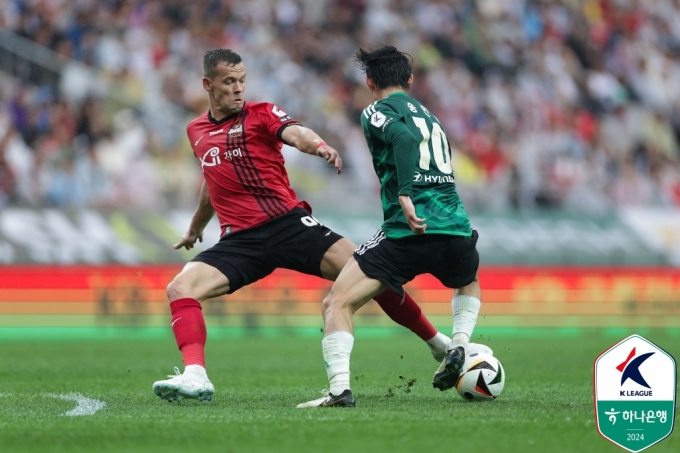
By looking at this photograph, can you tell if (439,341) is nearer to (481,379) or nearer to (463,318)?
(463,318)

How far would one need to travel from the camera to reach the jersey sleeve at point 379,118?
666cm

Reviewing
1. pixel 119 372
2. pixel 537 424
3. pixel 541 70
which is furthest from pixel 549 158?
pixel 537 424

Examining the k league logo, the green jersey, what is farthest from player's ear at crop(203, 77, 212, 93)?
the k league logo

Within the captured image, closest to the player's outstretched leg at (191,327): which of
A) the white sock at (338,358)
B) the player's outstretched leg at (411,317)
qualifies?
the white sock at (338,358)

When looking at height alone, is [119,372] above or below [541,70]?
below

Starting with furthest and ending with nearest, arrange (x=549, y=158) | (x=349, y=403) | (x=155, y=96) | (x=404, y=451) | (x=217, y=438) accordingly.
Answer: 1. (x=549, y=158)
2. (x=155, y=96)
3. (x=349, y=403)
4. (x=217, y=438)
5. (x=404, y=451)

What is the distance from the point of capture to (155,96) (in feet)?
60.4

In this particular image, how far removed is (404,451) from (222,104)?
3554 millimetres

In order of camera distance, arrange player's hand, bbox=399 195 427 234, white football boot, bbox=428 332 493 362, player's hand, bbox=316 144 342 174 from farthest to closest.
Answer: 1. white football boot, bbox=428 332 493 362
2. player's hand, bbox=316 144 342 174
3. player's hand, bbox=399 195 427 234

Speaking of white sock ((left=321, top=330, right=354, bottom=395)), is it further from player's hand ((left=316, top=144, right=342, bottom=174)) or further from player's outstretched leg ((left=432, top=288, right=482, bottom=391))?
player's hand ((left=316, top=144, right=342, bottom=174))

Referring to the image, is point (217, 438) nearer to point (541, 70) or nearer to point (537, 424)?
point (537, 424)

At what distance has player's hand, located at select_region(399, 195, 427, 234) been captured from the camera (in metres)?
6.46

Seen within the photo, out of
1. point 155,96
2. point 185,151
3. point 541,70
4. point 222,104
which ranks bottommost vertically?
point 222,104

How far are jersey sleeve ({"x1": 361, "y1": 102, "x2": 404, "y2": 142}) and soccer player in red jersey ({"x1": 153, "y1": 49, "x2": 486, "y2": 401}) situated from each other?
2.55ft
